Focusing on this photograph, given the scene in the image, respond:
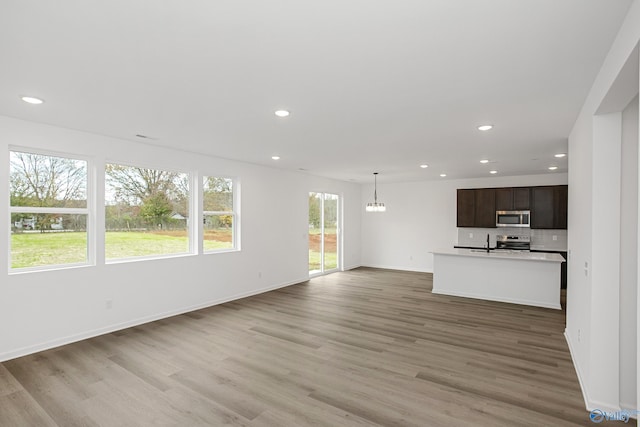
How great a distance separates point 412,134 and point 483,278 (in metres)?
3.59

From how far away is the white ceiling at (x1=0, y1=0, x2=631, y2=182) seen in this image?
1679 millimetres

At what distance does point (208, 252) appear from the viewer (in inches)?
222

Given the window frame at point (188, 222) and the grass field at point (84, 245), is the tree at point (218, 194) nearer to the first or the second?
the window frame at point (188, 222)

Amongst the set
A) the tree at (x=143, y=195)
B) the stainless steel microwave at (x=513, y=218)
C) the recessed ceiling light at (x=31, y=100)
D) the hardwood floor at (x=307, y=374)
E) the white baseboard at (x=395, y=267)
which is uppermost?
the recessed ceiling light at (x=31, y=100)

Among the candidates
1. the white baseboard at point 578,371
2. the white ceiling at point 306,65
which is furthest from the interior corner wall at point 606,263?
the white ceiling at point 306,65

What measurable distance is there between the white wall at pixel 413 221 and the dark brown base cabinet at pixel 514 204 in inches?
15.0

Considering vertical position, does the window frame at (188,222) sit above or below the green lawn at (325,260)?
above

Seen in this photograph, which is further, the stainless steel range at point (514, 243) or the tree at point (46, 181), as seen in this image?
the stainless steel range at point (514, 243)

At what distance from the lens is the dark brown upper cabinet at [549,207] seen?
290 inches

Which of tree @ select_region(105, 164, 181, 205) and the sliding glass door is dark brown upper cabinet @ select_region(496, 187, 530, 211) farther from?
tree @ select_region(105, 164, 181, 205)

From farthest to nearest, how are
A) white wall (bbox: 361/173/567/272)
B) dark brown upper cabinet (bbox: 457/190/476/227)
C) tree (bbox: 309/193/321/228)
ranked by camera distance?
white wall (bbox: 361/173/567/272), dark brown upper cabinet (bbox: 457/190/476/227), tree (bbox: 309/193/321/228)

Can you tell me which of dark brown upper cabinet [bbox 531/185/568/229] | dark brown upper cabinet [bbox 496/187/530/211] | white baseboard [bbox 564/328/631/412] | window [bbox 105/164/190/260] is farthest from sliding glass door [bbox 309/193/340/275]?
white baseboard [bbox 564/328/631/412]

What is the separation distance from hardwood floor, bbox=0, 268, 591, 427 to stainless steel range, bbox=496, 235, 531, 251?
297 centimetres

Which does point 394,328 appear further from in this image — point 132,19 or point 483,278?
point 132,19
